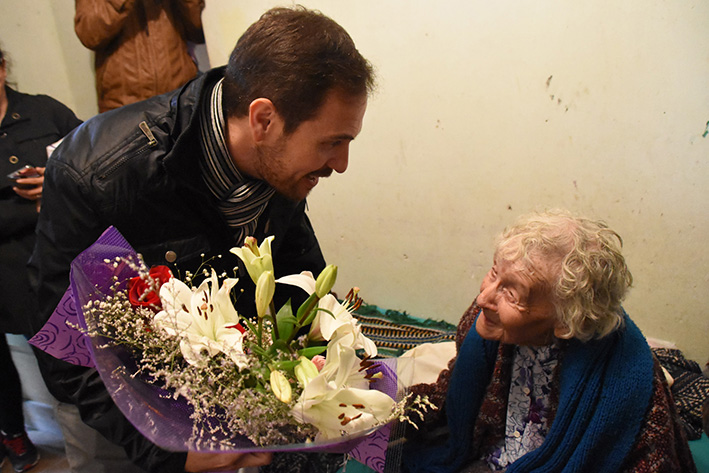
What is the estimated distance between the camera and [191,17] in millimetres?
2783

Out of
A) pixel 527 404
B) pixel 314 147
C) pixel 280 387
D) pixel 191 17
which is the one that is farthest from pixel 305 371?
pixel 191 17

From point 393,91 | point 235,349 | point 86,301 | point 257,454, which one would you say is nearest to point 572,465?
point 257,454

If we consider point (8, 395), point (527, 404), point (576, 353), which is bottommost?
point (8, 395)

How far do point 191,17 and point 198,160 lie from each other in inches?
73.6

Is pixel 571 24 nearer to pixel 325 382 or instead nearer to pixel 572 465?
pixel 572 465

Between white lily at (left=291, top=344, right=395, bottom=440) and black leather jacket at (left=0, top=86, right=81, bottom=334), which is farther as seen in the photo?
black leather jacket at (left=0, top=86, right=81, bottom=334)

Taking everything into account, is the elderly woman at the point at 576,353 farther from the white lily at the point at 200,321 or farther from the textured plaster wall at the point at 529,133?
the textured plaster wall at the point at 529,133

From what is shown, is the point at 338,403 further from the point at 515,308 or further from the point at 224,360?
the point at 515,308

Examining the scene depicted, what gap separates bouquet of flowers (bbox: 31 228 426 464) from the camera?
2.67ft

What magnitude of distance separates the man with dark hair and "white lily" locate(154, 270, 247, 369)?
333 millimetres

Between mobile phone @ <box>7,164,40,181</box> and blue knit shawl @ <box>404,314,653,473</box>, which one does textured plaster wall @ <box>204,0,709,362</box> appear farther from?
mobile phone @ <box>7,164,40,181</box>

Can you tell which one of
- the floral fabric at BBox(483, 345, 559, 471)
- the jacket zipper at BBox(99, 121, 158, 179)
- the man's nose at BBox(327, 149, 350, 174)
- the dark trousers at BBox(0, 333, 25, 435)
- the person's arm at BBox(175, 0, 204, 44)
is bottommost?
the dark trousers at BBox(0, 333, 25, 435)

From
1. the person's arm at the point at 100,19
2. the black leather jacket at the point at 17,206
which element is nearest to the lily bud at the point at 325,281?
the black leather jacket at the point at 17,206

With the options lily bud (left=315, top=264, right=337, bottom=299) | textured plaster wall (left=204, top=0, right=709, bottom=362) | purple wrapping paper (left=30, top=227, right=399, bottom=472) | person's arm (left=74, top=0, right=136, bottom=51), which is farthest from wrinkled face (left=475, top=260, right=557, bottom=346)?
person's arm (left=74, top=0, right=136, bottom=51)
